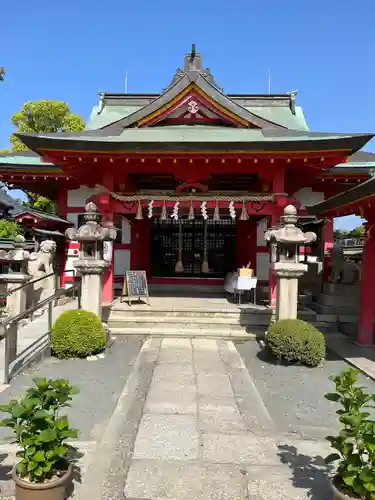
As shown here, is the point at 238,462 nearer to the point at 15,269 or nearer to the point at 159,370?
the point at 159,370

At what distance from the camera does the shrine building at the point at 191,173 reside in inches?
357

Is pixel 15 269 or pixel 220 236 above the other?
pixel 220 236

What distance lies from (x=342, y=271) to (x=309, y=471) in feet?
24.9

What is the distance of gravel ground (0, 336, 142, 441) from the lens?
4.62 m

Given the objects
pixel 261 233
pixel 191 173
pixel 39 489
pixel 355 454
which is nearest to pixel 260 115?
pixel 261 233

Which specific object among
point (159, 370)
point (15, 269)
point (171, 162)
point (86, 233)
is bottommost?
point (159, 370)

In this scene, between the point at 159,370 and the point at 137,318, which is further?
the point at 137,318

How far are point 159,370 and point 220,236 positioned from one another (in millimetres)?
8459

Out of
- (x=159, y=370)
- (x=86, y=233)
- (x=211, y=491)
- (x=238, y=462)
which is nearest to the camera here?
(x=211, y=491)

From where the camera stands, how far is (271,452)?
13.0ft

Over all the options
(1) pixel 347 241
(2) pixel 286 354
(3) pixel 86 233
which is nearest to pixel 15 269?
(3) pixel 86 233

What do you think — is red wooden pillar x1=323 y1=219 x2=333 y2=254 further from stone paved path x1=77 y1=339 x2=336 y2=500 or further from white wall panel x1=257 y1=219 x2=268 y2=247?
stone paved path x1=77 y1=339 x2=336 y2=500

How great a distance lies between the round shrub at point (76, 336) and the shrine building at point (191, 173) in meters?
2.56

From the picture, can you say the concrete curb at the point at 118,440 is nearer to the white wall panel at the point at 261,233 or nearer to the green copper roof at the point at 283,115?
the white wall panel at the point at 261,233
